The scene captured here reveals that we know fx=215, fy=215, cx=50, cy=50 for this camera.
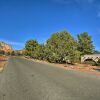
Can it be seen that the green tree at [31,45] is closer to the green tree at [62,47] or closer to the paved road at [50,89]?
the green tree at [62,47]

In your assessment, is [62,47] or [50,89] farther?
[62,47]

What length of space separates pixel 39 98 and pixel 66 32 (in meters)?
52.3

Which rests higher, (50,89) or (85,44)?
(85,44)

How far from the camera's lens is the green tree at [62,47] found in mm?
57312

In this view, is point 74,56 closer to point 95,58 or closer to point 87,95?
point 95,58

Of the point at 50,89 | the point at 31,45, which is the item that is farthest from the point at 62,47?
the point at 31,45

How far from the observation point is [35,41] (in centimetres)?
12988

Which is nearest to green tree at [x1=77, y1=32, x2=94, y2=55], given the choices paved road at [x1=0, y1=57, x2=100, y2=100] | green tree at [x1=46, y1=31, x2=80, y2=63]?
green tree at [x1=46, y1=31, x2=80, y2=63]

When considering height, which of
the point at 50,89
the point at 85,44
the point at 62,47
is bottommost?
the point at 50,89

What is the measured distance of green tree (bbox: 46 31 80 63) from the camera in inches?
2256

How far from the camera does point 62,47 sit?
58406 millimetres

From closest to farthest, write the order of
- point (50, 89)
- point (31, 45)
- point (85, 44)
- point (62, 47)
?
point (50, 89) < point (62, 47) < point (85, 44) < point (31, 45)

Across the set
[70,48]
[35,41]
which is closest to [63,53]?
[70,48]

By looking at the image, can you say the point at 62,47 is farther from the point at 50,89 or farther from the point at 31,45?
the point at 31,45
